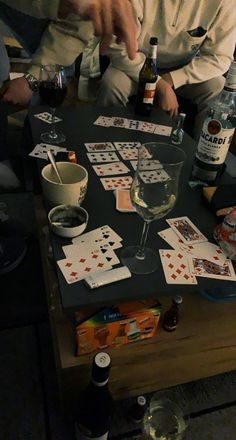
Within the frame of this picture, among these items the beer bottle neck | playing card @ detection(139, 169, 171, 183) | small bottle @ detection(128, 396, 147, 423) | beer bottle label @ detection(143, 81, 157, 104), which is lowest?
small bottle @ detection(128, 396, 147, 423)

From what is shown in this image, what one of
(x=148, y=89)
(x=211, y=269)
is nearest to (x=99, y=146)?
(x=148, y=89)

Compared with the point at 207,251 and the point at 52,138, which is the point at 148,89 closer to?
the point at 52,138

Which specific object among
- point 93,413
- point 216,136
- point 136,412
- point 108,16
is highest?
point 108,16

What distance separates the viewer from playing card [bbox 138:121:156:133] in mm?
1334

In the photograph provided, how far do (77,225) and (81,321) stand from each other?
218 millimetres

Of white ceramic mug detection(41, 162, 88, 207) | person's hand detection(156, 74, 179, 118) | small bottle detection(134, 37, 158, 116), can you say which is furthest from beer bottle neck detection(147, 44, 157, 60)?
white ceramic mug detection(41, 162, 88, 207)

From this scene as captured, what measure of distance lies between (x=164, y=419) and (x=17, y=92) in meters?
1.37

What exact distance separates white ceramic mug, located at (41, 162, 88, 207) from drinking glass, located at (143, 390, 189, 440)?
59 centimetres

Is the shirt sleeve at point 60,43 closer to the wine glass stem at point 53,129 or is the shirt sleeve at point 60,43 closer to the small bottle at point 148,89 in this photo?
the small bottle at point 148,89

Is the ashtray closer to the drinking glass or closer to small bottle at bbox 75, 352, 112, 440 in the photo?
small bottle at bbox 75, 352, 112, 440

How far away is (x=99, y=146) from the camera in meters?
1.19

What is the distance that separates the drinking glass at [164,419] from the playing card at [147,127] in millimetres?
907

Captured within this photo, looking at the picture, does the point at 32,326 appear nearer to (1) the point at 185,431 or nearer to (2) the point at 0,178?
(1) the point at 185,431

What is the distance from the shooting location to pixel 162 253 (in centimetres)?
80
